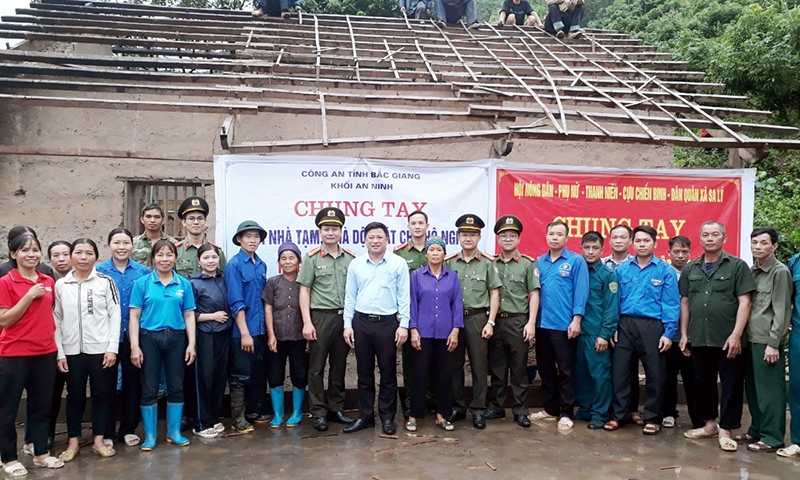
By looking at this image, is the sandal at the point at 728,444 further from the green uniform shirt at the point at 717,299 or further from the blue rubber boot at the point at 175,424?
the blue rubber boot at the point at 175,424

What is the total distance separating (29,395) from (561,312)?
3.92 meters

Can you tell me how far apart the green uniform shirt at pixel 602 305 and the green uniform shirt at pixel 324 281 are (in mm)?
2026

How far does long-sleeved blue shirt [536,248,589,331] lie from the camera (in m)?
4.62

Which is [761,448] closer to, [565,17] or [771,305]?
[771,305]

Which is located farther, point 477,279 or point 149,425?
point 477,279

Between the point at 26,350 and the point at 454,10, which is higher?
the point at 454,10

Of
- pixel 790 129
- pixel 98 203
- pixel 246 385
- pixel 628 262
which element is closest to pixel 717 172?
pixel 790 129

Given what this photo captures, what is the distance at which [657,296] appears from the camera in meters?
4.56

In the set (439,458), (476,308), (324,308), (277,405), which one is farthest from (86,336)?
(476,308)

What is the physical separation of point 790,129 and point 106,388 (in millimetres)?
6538

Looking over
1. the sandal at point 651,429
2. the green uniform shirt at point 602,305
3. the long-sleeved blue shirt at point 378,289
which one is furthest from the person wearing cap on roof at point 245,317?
the sandal at point 651,429

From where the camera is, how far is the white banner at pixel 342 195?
5062mm

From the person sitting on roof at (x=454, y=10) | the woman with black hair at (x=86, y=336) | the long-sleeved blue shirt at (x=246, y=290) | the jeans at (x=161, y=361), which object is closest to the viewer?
the woman with black hair at (x=86, y=336)

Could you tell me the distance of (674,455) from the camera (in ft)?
13.8
